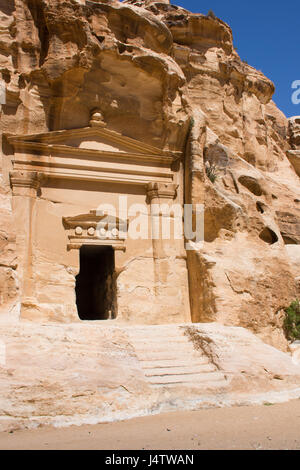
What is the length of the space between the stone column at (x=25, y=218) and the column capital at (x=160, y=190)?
284 cm

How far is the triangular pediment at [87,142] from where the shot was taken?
35.4ft

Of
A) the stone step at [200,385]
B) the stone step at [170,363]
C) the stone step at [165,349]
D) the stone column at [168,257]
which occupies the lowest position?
the stone step at [200,385]

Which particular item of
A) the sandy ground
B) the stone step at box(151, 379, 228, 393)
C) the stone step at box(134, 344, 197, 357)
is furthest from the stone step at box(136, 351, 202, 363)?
the sandy ground

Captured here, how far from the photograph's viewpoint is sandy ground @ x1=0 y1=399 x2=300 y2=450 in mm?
4445

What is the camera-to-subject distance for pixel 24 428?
5.12 metres

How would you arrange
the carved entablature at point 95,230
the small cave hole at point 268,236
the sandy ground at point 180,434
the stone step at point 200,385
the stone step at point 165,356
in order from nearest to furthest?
the sandy ground at point 180,434, the stone step at point 200,385, the stone step at point 165,356, the carved entablature at point 95,230, the small cave hole at point 268,236

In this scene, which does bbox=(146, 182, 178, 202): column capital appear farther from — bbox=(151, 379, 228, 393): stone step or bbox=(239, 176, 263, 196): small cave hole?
bbox=(151, 379, 228, 393): stone step

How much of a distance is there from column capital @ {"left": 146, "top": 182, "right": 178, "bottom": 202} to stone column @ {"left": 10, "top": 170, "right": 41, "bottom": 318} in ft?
9.31

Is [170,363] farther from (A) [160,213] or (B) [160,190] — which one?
(B) [160,190]

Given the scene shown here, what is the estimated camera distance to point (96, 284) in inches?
552

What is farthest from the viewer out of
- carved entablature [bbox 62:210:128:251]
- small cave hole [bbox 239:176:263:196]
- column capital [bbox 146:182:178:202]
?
Answer: small cave hole [bbox 239:176:263:196]

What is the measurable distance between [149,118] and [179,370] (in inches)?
291

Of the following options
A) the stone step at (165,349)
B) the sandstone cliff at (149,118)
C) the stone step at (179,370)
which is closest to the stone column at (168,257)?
the sandstone cliff at (149,118)

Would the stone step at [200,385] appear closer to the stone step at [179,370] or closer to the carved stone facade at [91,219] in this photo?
the stone step at [179,370]
